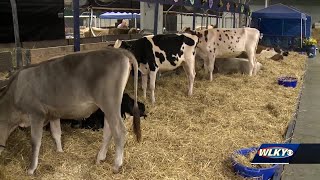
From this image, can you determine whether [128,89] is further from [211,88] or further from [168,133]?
[168,133]

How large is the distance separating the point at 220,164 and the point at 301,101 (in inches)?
187

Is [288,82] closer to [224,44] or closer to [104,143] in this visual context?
[224,44]

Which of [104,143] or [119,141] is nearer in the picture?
[119,141]

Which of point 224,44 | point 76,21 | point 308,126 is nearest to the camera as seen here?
point 76,21

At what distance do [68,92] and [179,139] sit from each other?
170 centimetres

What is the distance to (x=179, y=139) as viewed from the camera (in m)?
4.74

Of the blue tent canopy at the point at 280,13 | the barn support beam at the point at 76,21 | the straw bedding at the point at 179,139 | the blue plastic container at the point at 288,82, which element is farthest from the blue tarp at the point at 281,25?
the barn support beam at the point at 76,21

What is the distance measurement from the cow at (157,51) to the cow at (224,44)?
205cm

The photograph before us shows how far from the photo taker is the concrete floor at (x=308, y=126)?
4289 millimetres

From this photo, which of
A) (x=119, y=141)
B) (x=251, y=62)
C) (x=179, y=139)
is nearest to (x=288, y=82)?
(x=251, y=62)

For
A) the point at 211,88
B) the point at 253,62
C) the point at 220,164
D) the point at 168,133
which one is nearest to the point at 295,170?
the point at 220,164

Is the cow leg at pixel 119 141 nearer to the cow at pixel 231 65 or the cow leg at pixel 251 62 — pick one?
the cow leg at pixel 251 62

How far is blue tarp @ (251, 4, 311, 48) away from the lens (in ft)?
67.7

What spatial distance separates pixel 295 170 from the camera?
4367mm
